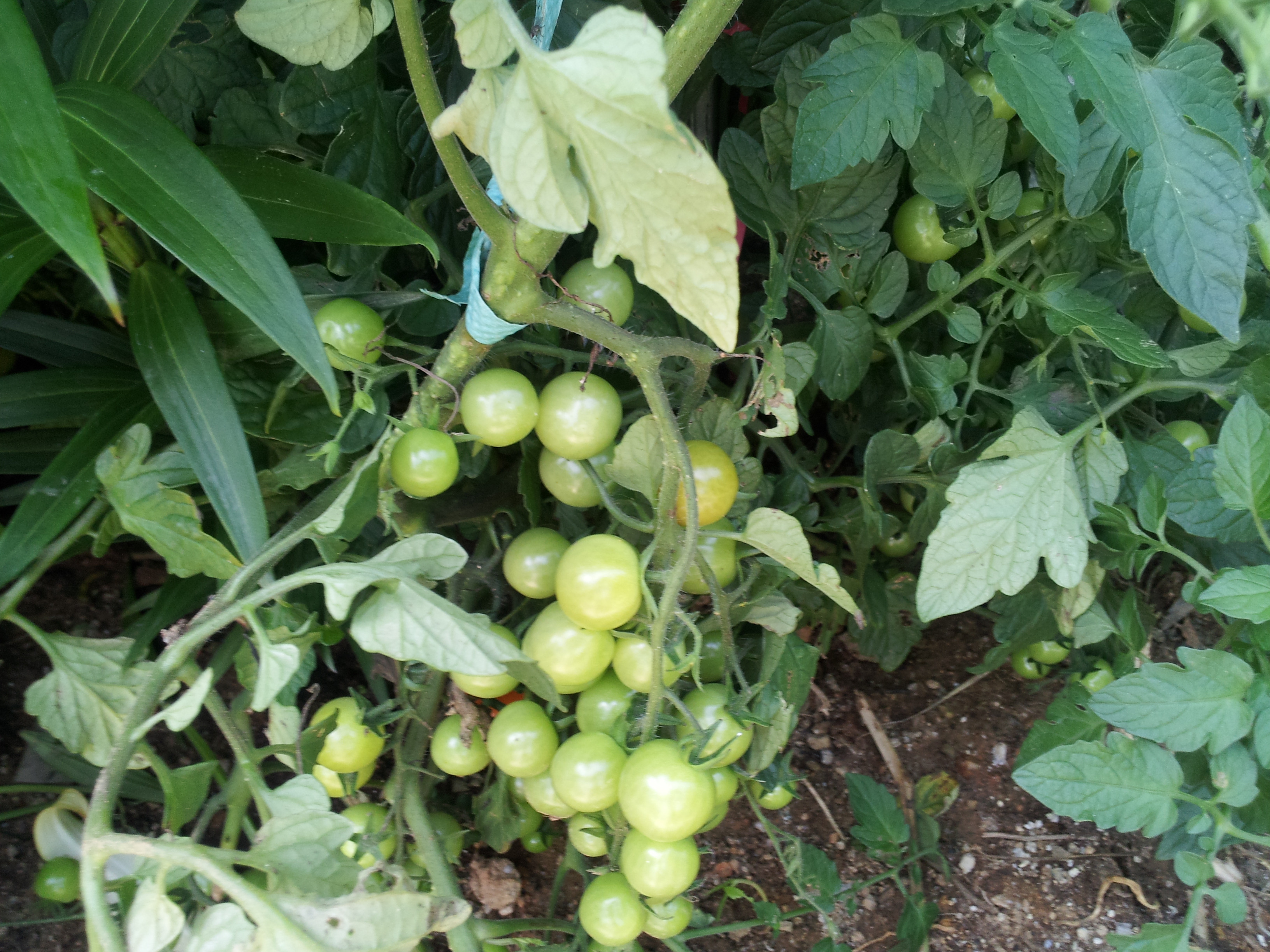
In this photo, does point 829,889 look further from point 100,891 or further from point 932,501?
point 100,891

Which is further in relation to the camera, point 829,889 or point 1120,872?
point 1120,872

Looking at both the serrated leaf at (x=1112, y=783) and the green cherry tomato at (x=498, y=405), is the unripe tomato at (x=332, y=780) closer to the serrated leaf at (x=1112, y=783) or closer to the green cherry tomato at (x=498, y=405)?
the green cherry tomato at (x=498, y=405)

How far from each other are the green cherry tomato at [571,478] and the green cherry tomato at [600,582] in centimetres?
8

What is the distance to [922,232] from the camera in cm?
71

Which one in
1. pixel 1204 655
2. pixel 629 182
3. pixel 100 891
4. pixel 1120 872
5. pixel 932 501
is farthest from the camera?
pixel 1120 872

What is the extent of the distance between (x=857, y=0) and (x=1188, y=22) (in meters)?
0.38

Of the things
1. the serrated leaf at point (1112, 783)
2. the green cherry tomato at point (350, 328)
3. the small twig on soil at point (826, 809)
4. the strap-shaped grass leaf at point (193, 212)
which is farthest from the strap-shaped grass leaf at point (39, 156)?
the small twig on soil at point (826, 809)

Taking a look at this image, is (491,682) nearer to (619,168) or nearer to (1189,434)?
(619,168)

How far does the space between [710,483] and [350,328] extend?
10.8 inches

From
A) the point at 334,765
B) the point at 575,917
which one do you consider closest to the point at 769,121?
the point at 334,765

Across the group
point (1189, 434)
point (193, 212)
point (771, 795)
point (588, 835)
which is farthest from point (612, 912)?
point (1189, 434)

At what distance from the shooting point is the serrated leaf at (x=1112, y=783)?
0.58 meters

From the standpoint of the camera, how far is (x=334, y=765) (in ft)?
2.09

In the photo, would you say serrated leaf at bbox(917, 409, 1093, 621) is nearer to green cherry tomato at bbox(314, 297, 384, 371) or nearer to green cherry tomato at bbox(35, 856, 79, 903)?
green cherry tomato at bbox(314, 297, 384, 371)
